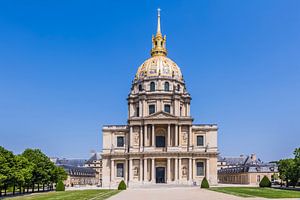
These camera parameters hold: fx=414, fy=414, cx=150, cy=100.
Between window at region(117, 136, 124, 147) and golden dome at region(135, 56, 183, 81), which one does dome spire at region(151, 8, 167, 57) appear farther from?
window at region(117, 136, 124, 147)

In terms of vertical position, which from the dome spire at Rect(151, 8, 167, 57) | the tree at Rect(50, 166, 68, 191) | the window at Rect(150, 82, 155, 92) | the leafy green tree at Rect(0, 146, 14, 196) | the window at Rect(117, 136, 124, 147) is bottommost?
the tree at Rect(50, 166, 68, 191)

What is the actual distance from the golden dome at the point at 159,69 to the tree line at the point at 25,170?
32667 millimetres

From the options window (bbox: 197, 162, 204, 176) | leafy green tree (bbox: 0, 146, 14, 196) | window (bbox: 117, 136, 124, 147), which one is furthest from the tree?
window (bbox: 197, 162, 204, 176)

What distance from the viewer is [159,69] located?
9450 centimetres

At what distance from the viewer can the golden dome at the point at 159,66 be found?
94500mm

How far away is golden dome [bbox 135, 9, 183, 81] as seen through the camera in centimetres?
9450

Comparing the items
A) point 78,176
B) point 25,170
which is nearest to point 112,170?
point 78,176

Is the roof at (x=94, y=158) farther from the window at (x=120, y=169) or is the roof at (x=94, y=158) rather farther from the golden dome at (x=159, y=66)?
the window at (x=120, y=169)

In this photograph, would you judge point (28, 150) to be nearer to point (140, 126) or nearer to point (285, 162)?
point (140, 126)

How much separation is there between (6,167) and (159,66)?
176 feet

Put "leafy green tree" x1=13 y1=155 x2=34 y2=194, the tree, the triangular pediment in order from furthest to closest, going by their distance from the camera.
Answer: the triangular pediment < the tree < "leafy green tree" x1=13 y1=155 x2=34 y2=194

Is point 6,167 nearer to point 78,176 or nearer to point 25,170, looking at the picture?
point 25,170

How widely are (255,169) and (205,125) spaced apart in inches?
1144

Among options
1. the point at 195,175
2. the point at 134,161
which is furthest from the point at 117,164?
the point at 195,175
